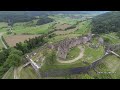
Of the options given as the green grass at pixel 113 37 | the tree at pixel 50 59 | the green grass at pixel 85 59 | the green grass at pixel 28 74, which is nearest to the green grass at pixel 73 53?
the green grass at pixel 85 59

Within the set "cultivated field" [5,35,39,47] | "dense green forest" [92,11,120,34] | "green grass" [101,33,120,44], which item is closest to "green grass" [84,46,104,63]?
"green grass" [101,33,120,44]

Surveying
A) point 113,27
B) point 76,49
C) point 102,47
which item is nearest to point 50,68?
point 76,49

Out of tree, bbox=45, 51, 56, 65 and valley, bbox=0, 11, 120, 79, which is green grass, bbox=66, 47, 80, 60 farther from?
tree, bbox=45, 51, 56, 65

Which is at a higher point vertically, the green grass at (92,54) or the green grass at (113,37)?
the green grass at (92,54)

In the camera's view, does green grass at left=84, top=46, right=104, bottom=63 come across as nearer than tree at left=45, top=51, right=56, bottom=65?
No

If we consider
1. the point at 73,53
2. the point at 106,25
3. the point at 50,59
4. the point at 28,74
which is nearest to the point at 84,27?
the point at 106,25

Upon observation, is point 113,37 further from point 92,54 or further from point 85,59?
point 85,59

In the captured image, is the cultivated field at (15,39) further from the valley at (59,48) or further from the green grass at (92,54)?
the green grass at (92,54)
